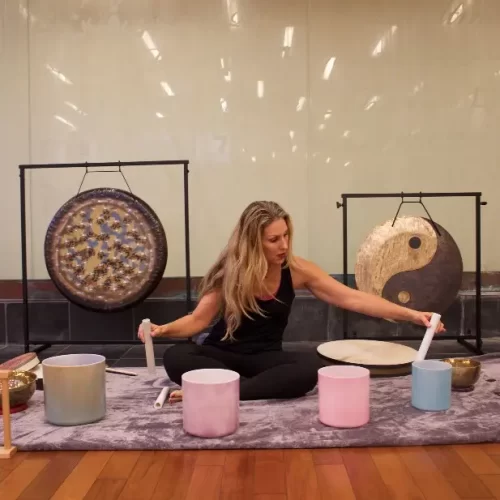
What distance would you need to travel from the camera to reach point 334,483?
128 cm

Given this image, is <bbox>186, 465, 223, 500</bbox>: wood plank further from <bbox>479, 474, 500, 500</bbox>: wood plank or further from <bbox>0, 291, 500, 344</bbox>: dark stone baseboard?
<bbox>0, 291, 500, 344</bbox>: dark stone baseboard

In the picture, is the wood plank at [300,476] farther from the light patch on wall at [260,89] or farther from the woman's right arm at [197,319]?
the light patch on wall at [260,89]

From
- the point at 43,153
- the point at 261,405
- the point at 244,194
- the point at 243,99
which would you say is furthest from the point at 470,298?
the point at 43,153

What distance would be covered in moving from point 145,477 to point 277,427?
1.24ft

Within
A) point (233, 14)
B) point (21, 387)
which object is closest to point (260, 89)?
point (233, 14)

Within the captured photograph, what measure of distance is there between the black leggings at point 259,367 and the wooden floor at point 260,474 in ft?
1.09

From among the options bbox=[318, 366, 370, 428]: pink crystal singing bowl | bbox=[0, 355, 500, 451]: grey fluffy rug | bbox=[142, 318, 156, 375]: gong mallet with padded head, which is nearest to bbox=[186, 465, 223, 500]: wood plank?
bbox=[0, 355, 500, 451]: grey fluffy rug

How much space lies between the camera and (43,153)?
2.99m

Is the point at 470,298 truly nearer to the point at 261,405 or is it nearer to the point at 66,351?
the point at 261,405

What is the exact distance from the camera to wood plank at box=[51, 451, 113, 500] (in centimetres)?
126

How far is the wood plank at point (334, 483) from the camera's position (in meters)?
1.23

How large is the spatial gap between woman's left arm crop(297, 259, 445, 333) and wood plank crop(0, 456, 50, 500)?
99cm

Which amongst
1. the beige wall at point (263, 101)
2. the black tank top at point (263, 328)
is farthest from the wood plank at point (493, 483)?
the beige wall at point (263, 101)

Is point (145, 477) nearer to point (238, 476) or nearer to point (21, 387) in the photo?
point (238, 476)
